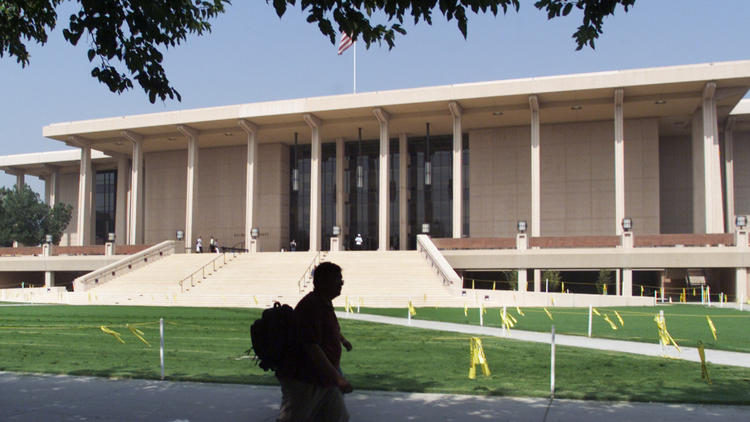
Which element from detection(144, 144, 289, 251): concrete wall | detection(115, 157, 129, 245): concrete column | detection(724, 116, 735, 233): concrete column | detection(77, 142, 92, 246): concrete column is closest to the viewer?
detection(724, 116, 735, 233): concrete column

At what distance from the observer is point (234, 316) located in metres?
24.2

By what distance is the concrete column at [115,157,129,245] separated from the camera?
201 feet

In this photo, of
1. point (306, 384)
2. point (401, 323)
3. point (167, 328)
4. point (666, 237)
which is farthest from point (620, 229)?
point (306, 384)

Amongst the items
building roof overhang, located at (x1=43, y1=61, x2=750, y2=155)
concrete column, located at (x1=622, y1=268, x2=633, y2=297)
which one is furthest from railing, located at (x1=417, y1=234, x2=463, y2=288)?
concrete column, located at (x1=622, y1=268, x2=633, y2=297)

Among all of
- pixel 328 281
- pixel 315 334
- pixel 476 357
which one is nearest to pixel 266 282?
pixel 476 357

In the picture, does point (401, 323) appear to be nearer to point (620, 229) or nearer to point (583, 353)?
point (583, 353)

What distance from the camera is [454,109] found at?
44625 millimetres

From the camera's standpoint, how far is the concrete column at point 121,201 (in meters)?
61.2

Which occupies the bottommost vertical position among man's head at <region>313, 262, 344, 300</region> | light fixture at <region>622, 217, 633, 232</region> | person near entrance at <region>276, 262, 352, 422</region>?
person near entrance at <region>276, 262, 352, 422</region>

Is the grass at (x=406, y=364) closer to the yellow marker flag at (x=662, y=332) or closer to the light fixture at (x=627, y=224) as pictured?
the yellow marker flag at (x=662, y=332)

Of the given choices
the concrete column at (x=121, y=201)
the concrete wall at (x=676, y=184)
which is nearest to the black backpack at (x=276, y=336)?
the concrete wall at (x=676, y=184)

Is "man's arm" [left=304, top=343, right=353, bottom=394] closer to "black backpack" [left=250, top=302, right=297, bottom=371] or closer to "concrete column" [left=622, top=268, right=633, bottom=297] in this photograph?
"black backpack" [left=250, top=302, right=297, bottom=371]

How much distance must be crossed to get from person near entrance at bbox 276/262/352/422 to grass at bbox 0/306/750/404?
4390 millimetres

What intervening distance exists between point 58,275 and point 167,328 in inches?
1731
